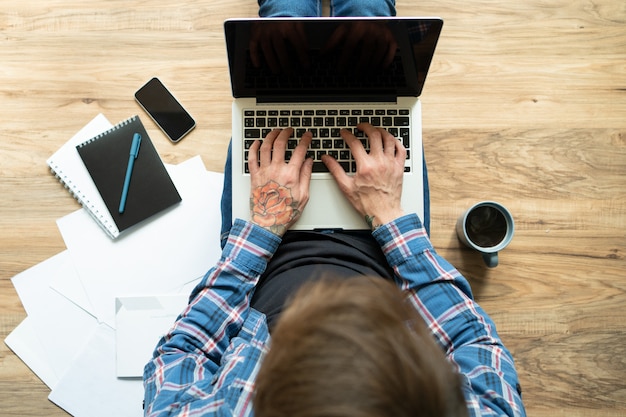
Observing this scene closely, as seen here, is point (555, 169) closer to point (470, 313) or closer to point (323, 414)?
point (470, 313)

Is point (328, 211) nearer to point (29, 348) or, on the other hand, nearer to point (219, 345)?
point (219, 345)

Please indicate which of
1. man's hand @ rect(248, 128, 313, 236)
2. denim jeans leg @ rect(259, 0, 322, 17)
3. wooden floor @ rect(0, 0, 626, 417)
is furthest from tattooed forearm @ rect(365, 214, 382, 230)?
denim jeans leg @ rect(259, 0, 322, 17)

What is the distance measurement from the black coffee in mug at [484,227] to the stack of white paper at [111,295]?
20.5 inches

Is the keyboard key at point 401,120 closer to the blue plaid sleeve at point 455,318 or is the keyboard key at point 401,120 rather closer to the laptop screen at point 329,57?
Result: the laptop screen at point 329,57

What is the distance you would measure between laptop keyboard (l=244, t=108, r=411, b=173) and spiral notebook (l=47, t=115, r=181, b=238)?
247 millimetres

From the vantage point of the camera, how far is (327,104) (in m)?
0.83

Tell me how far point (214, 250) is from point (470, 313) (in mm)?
518

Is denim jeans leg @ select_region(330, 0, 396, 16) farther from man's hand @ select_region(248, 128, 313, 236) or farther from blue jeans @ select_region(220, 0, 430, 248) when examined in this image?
man's hand @ select_region(248, 128, 313, 236)

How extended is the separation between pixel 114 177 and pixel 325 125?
0.46 meters

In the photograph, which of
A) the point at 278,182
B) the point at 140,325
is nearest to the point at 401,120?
the point at 278,182

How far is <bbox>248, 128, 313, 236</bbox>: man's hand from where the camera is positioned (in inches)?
31.7

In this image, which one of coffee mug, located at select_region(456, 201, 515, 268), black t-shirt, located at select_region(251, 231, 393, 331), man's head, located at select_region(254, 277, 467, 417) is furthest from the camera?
coffee mug, located at select_region(456, 201, 515, 268)

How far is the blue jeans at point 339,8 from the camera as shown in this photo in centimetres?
94

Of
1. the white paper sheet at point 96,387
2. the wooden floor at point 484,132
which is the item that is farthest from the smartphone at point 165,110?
the white paper sheet at point 96,387
